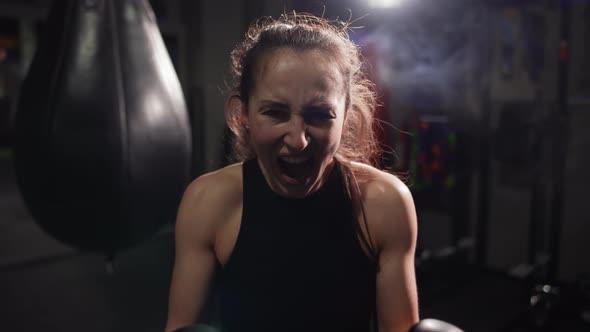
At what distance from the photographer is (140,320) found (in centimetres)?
233

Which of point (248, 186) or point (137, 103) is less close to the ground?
point (137, 103)

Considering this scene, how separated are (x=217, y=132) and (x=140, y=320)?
5.50ft

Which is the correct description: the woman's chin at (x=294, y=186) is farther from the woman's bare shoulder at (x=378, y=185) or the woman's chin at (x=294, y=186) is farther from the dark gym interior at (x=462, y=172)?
the dark gym interior at (x=462, y=172)

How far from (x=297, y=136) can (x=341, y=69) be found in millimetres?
159

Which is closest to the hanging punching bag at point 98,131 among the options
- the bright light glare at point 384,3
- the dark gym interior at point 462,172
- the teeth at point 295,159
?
the teeth at point 295,159

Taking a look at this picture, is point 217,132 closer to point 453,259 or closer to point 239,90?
point 453,259

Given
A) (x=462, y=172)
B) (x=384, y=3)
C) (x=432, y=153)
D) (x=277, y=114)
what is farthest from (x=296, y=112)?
(x=462, y=172)

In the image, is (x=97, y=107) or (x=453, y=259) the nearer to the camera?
(x=97, y=107)

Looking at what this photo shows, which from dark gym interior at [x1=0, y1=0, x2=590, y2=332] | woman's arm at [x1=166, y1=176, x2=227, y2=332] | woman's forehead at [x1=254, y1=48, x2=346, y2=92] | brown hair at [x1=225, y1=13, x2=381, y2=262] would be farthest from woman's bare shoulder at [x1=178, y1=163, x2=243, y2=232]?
dark gym interior at [x1=0, y1=0, x2=590, y2=332]

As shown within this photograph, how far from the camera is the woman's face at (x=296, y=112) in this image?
0.75 metres

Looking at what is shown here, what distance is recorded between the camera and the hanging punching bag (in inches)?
39.0

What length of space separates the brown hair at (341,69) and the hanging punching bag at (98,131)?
0.21 meters

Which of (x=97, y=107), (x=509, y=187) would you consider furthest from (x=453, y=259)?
(x=97, y=107)

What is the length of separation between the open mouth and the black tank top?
78 mm
